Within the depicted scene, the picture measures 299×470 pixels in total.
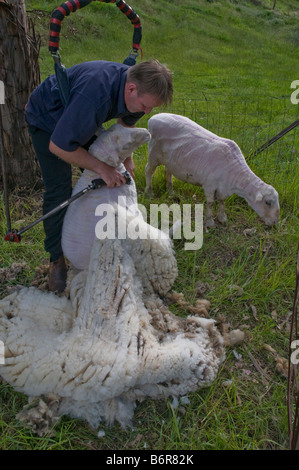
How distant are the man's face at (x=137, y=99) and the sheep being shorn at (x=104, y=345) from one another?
2.57 feet

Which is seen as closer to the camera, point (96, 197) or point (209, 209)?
point (96, 197)

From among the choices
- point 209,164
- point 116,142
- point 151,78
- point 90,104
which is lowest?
point 209,164

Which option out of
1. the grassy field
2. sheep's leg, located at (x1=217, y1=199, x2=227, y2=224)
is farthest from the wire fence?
sheep's leg, located at (x1=217, y1=199, x2=227, y2=224)

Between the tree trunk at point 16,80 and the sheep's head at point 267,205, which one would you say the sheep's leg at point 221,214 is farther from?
the tree trunk at point 16,80

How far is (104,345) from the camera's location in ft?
6.77

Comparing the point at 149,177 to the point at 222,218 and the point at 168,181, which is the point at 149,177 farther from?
the point at 222,218

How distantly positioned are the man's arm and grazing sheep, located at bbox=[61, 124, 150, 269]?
6cm

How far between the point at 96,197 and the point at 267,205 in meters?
1.79

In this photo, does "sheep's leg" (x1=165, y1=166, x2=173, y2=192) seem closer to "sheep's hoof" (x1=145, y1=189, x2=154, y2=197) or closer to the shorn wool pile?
"sheep's hoof" (x1=145, y1=189, x2=154, y2=197)

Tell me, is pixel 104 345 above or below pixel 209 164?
below

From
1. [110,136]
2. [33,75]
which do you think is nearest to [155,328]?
[110,136]

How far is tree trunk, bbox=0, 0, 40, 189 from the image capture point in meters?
3.31


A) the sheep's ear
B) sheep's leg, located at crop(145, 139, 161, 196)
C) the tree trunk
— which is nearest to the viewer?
the tree trunk

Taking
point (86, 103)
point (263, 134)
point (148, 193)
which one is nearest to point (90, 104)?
point (86, 103)
